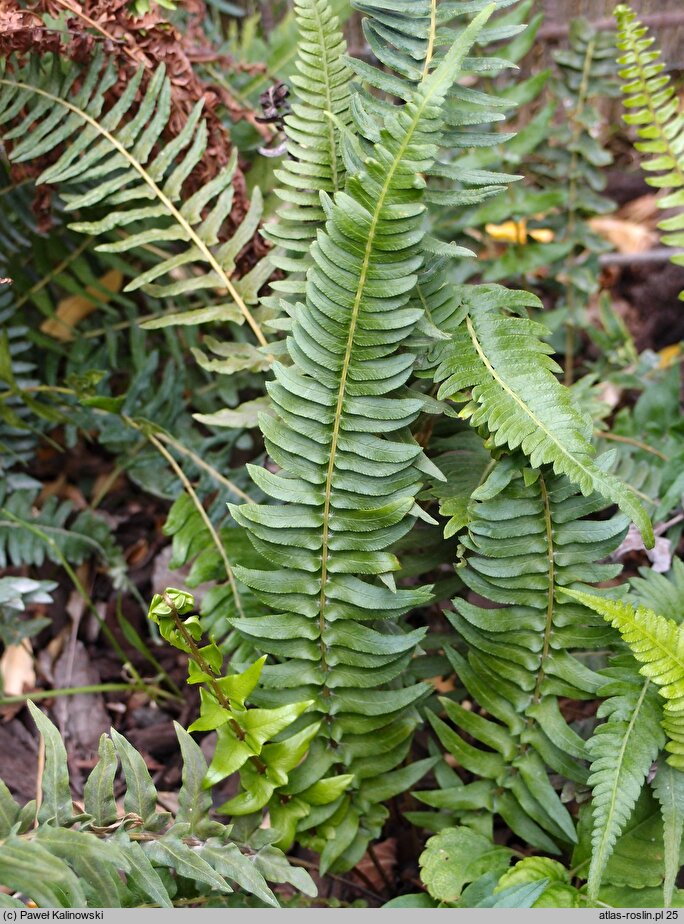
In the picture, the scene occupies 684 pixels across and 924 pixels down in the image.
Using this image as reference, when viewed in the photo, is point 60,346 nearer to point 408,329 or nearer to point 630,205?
point 408,329

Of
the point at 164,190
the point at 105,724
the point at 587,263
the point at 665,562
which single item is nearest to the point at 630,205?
the point at 587,263

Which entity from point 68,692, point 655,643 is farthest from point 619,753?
point 68,692

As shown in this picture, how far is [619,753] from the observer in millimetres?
1289

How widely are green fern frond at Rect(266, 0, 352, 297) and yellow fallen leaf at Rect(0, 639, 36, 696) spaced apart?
1240 millimetres

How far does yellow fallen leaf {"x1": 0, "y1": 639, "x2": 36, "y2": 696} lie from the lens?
82.7 inches

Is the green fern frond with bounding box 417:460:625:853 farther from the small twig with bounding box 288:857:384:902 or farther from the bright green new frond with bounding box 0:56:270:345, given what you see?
the bright green new frond with bounding box 0:56:270:345

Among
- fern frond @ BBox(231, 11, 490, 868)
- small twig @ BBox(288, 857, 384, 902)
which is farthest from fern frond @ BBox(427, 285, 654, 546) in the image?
small twig @ BBox(288, 857, 384, 902)

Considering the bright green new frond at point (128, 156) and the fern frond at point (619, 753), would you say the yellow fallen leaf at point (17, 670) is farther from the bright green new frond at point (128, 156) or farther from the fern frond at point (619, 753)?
the fern frond at point (619, 753)

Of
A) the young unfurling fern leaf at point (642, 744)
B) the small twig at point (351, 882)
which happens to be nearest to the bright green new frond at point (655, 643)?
the young unfurling fern leaf at point (642, 744)

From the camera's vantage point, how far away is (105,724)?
6.81ft

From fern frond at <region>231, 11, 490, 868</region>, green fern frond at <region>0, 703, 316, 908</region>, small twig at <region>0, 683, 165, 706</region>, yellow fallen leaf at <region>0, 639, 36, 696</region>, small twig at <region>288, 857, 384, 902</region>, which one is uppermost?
fern frond at <region>231, 11, 490, 868</region>

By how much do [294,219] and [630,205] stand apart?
193 centimetres

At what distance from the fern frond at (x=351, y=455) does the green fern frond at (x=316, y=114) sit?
6.5 inches

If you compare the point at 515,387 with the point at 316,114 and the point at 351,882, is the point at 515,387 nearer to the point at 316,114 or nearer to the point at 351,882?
the point at 316,114
